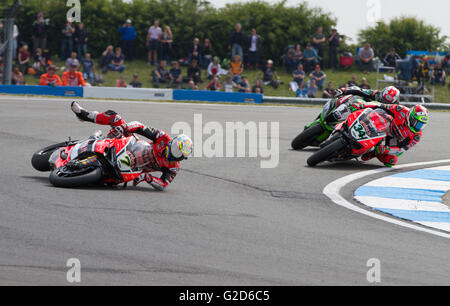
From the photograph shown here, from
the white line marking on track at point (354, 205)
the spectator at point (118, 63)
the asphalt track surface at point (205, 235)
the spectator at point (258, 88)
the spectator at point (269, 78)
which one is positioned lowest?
the white line marking on track at point (354, 205)

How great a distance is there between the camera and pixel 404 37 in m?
32.5

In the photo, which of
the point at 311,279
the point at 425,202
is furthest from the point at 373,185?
the point at 311,279

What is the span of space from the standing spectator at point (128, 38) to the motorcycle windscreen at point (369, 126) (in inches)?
683

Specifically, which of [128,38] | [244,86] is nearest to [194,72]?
[244,86]

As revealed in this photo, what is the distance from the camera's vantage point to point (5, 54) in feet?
71.2

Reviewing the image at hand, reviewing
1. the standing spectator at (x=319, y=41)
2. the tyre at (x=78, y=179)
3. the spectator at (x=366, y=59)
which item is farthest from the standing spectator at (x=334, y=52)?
the tyre at (x=78, y=179)

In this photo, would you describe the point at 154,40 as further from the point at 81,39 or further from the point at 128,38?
the point at 81,39

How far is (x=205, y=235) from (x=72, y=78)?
16.7m

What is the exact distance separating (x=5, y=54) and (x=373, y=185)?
14.9 meters

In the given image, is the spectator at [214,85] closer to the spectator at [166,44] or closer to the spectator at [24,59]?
the spectator at [166,44]

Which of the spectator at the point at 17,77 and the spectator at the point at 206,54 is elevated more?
the spectator at the point at 206,54

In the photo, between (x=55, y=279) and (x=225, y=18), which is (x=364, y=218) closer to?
(x=55, y=279)

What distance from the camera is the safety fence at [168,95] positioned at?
21.9 m

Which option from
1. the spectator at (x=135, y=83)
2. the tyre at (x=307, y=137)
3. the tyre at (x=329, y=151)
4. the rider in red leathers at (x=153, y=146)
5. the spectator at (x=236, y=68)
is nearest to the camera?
the rider in red leathers at (x=153, y=146)
